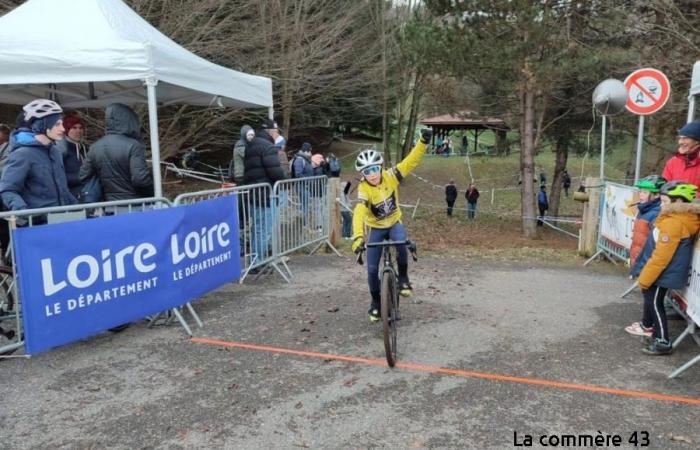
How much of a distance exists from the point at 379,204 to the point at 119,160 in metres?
2.83

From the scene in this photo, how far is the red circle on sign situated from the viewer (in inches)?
305

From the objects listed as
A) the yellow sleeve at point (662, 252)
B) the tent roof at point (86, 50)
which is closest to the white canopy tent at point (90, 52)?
the tent roof at point (86, 50)

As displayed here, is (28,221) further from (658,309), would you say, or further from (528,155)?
(528,155)

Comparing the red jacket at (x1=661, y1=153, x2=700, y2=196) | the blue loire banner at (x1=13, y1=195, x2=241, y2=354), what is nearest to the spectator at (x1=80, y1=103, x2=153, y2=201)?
the blue loire banner at (x1=13, y1=195, x2=241, y2=354)

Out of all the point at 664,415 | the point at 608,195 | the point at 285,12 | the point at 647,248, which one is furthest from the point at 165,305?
the point at 285,12

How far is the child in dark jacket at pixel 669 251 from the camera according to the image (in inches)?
174

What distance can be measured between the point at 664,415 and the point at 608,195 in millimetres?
5588

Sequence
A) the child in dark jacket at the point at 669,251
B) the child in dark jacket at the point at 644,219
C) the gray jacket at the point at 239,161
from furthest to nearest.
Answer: the gray jacket at the point at 239,161, the child in dark jacket at the point at 644,219, the child in dark jacket at the point at 669,251

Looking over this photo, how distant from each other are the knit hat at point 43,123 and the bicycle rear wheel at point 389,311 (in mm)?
3369

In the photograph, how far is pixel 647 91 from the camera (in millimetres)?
7844

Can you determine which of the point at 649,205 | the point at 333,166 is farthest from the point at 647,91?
the point at 333,166

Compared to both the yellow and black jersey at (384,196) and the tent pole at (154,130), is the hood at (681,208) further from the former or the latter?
the tent pole at (154,130)

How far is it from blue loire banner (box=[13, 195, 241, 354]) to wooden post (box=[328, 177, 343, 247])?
13.0ft

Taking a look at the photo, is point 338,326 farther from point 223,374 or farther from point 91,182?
point 91,182
